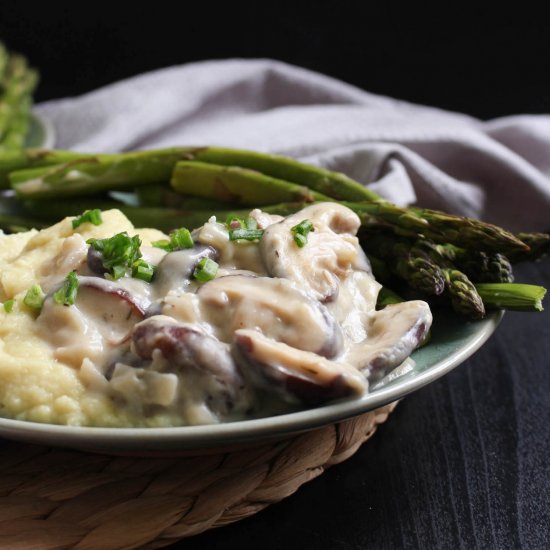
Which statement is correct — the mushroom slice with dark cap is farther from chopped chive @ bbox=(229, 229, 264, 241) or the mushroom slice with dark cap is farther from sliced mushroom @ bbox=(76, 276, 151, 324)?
chopped chive @ bbox=(229, 229, 264, 241)

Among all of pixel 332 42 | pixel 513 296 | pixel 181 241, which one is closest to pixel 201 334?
pixel 181 241

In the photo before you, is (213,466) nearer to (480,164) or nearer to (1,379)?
(1,379)

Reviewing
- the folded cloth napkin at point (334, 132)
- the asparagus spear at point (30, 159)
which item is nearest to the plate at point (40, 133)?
the folded cloth napkin at point (334, 132)

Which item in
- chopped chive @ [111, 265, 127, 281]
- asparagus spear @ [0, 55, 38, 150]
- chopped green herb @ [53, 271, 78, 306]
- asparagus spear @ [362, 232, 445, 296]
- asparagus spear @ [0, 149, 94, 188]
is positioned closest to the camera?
chopped green herb @ [53, 271, 78, 306]

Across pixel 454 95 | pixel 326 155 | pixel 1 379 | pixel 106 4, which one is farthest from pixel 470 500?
pixel 106 4

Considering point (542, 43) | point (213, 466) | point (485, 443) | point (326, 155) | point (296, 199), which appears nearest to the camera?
point (213, 466)

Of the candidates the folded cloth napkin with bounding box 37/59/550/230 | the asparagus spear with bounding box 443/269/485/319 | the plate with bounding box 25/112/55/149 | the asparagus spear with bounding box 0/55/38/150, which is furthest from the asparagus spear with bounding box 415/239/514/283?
the asparagus spear with bounding box 0/55/38/150
